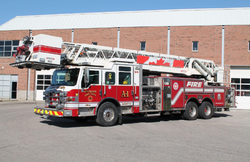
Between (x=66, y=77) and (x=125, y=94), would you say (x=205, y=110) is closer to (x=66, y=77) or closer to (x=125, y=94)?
(x=125, y=94)

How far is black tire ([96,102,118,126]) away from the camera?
10461 millimetres

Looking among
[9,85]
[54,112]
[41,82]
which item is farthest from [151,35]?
[54,112]

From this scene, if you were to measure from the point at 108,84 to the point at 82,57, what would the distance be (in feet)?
5.25

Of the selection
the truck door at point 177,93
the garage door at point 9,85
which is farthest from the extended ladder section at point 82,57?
the garage door at point 9,85

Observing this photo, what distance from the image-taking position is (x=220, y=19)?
2738cm

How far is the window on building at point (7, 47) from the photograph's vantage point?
30281mm

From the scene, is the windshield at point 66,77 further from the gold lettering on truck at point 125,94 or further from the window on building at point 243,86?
the window on building at point 243,86

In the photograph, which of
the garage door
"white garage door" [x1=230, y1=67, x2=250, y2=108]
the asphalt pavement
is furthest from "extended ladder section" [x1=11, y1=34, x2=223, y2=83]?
the garage door

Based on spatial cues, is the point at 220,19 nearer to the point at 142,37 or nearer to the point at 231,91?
the point at 142,37

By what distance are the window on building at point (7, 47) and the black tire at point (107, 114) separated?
23349 mm

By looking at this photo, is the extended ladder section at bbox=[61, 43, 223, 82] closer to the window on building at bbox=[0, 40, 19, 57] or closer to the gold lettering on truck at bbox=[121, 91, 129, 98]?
the gold lettering on truck at bbox=[121, 91, 129, 98]

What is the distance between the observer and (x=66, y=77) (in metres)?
10.6

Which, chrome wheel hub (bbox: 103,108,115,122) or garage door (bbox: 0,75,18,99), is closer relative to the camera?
chrome wheel hub (bbox: 103,108,115,122)

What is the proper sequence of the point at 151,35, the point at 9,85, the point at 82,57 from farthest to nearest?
1. the point at 9,85
2. the point at 151,35
3. the point at 82,57
